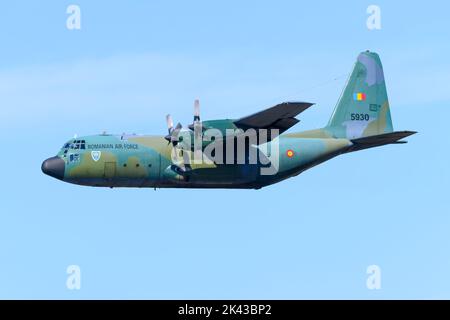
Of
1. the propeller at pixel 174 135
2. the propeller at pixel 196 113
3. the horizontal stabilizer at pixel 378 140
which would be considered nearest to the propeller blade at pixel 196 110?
the propeller at pixel 196 113

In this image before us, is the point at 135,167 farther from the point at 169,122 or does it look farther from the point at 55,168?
the point at 55,168

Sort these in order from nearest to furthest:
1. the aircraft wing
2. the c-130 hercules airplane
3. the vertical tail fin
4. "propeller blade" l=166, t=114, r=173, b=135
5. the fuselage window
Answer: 1. the aircraft wing
2. the c-130 hercules airplane
3. the fuselage window
4. "propeller blade" l=166, t=114, r=173, b=135
5. the vertical tail fin

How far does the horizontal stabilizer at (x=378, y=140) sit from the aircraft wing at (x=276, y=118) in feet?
13.8

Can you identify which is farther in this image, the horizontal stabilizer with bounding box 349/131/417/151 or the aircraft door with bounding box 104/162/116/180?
the horizontal stabilizer with bounding box 349/131/417/151

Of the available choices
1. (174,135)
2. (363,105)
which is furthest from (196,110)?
(363,105)

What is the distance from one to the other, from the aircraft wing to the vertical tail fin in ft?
15.1

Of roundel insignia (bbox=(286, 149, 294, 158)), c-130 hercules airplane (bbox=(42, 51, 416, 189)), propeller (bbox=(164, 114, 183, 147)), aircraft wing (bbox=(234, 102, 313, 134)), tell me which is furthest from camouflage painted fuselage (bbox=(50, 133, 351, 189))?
aircraft wing (bbox=(234, 102, 313, 134))

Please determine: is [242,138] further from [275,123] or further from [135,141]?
[135,141]

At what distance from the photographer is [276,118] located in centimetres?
4297

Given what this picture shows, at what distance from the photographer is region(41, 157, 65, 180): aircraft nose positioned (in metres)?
44.4

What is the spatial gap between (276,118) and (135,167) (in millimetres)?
5995

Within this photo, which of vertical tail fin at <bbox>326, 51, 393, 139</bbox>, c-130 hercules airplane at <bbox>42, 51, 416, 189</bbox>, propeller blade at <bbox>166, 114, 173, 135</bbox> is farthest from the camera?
vertical tail fin at <bbox>326, 51, 393, 139</bbox>

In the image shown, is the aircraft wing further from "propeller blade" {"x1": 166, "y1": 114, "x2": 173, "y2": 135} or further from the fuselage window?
the fuselage window
